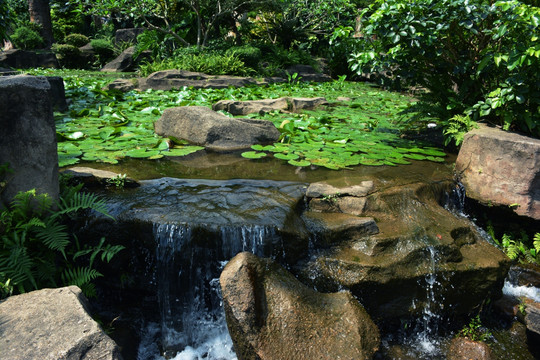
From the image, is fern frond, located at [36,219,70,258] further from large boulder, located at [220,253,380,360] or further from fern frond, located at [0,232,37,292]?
large boulder, located at [220,253,380,360]

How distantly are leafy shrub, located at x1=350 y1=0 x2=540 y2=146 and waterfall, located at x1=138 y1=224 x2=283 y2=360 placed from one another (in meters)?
2.65

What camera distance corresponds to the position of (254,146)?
487 cm

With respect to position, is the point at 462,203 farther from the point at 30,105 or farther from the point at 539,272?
the point at 30,105

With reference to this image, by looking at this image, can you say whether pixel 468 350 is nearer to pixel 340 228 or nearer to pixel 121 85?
pixel 340 228

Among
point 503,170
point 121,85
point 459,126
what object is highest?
point 459,126

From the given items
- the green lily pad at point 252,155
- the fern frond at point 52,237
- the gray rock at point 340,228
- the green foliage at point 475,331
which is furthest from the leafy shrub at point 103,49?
the green foliage at point 475,331

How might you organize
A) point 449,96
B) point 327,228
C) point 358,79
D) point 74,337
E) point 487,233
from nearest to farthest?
point 74,337 < point 327,228 < point 487,233 < point 449,96 < point 358,79

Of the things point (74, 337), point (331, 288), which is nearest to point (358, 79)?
point (331, 288)

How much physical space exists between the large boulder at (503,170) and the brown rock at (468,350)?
1.36 meters

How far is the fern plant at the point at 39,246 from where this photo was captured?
2369 millimetres

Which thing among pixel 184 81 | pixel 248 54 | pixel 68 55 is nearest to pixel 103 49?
pixel 68 55

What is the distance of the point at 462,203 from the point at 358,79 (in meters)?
10.6

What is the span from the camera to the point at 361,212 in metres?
3.24

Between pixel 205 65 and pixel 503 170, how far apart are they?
7970mm
